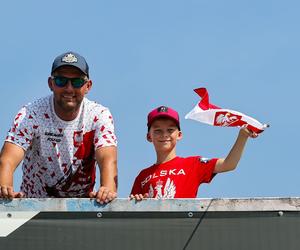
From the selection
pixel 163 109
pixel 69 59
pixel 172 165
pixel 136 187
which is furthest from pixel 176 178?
pixel 69 59

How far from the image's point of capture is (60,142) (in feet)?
18.1

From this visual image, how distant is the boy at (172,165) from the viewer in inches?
213

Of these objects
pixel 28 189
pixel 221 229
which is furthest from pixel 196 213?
pixel 28 189

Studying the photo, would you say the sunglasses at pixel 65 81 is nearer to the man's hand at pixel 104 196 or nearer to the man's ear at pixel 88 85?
the man's ear at pixel 88 85

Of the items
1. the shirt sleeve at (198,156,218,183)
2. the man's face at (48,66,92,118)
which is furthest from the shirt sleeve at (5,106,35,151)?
the shirt sleeve at (198,156,218,183)

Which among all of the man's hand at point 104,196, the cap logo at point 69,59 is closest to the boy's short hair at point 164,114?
the cap logo at point 69,59

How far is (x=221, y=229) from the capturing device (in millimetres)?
4285

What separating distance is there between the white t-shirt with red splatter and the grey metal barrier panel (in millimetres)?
1079

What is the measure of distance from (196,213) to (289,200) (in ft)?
2.09

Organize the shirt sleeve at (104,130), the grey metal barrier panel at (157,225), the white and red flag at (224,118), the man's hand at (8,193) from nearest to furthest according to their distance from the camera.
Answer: the grey metal barrier panel at (157,225), the man's hand at (8,193), the white and red flag at (224,118), the shirt sleeve at (104,130)

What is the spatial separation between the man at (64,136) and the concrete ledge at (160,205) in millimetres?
829

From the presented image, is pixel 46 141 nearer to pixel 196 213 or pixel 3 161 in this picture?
pixel 3 161

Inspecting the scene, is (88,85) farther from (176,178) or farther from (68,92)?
(176,178)

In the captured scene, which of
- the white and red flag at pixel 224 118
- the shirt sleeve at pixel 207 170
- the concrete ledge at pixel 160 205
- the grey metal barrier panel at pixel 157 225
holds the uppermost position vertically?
the white and red flag at pixel 224 118
